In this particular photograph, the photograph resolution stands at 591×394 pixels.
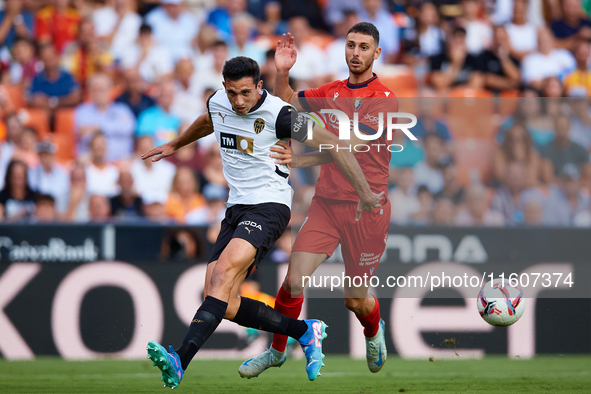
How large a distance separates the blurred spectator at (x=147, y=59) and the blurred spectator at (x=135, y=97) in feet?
1.56

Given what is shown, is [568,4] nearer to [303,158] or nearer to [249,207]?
[303,158]

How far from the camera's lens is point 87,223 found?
350 inches

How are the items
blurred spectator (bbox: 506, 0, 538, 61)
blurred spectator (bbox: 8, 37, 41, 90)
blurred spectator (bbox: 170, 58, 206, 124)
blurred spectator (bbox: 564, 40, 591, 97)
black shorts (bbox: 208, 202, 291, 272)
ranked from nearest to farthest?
1. black shorts (bbox: 208, 202, 291, 272)
2. blurred spectator (bbox: 170, 58, 206, 124)
3. blurred spectator (bbox: 564, 40, 591, 97)
4. blurred spectator (bbox: 8, 37, 41, 90)
5. blurred spectator (bbox: 506, 0, 538, 61)

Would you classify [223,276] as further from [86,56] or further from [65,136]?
[86,56]

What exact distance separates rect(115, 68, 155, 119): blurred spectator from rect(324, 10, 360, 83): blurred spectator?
2884 millimetres

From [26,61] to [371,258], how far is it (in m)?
7.93

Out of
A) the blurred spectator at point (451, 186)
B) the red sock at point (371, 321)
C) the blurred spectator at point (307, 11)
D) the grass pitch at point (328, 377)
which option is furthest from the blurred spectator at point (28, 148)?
the red sock at point (371, 321)

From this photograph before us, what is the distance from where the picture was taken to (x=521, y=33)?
12.9 meters

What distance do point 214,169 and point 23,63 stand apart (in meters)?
4.08

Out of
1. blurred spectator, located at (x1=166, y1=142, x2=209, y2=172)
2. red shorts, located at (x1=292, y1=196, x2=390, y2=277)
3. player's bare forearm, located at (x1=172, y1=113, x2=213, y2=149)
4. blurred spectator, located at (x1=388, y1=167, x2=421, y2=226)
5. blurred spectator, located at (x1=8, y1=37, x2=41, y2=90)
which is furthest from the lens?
blurred spectator, located at (x1=8, y1=37, x2=41, y2=90)

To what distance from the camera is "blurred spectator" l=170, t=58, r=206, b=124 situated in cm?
1148

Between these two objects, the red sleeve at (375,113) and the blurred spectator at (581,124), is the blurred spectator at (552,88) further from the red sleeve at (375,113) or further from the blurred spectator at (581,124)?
the red sleeve at (375,113)

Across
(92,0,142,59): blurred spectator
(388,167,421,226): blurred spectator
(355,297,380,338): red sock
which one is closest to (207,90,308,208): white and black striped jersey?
(355,297,380,338): red sock

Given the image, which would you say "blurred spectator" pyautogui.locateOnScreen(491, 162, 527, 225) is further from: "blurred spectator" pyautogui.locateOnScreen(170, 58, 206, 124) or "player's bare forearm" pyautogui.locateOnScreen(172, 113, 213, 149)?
"blurred spectator" pyautogui.locateOnScreen(170, 58, 206, 124)
